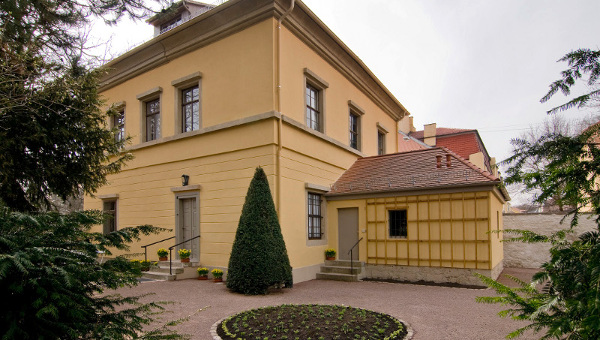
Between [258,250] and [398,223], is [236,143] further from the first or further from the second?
[398,223]

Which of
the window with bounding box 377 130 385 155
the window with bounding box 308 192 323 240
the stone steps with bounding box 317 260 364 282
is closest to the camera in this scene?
the stone steps with bounding box 317 260 364 282

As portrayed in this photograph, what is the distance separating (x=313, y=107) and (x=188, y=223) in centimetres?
607

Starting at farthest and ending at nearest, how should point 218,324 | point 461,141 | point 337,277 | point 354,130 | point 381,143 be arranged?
point 461,141 < point 381,143 < point 354,130 < point 337,277 < point 218,324

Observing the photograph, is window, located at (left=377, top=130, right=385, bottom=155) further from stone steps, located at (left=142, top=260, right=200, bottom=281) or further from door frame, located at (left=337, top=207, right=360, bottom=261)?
stone steps, located at (left=142, top=260, right=200, bottom=281)

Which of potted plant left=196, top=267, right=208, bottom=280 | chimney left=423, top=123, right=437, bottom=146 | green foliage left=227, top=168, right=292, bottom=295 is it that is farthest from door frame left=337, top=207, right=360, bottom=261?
chimney left=423, top=123, right=437, bottom=146

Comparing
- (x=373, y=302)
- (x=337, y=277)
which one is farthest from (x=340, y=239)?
(x=373, y=302)

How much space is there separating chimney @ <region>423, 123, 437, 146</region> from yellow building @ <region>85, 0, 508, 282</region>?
19288 mm

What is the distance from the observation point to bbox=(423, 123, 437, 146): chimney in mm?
33116

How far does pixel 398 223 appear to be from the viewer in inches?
492

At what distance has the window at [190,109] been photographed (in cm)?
1355

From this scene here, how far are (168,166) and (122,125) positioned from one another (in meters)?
3.88

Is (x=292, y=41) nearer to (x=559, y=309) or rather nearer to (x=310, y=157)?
(x=310, y=157)

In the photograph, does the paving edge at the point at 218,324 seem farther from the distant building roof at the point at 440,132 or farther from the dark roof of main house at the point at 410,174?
the distant building roof at the point at 440,132

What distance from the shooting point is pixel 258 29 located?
11852 mm
